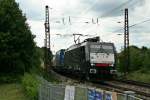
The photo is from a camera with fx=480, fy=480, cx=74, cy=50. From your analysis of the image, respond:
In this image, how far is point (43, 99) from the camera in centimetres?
2077

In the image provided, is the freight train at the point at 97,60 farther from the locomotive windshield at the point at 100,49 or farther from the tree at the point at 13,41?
the tree at the point at 13,41

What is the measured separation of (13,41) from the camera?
46.6 meters

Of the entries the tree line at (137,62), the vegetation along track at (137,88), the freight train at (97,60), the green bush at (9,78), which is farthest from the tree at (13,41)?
the vegetation along track at (137,88)

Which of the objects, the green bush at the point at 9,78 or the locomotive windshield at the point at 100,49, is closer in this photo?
the locomotive windshield at the point at 100,49

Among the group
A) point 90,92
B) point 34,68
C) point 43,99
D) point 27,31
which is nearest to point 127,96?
point 90,92

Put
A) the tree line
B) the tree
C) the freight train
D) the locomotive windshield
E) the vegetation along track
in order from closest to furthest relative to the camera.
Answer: the vegetation along track → the freight train → the locomotive windshield → the tree → the tree line

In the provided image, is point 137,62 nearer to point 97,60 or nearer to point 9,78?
point 9,78

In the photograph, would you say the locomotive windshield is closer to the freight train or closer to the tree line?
the freight train

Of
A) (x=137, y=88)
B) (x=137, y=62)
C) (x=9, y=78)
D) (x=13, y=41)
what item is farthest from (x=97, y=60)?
(x=137, y=62)

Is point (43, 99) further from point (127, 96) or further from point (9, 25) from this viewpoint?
point (9, 25)

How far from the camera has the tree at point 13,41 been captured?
4591 cm

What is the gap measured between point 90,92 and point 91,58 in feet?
91.1

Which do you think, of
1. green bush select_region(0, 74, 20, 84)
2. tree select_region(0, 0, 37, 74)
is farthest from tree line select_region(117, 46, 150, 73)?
green bush select_region(0, 74, 20, 84)

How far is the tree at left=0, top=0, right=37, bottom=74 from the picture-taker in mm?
45906
